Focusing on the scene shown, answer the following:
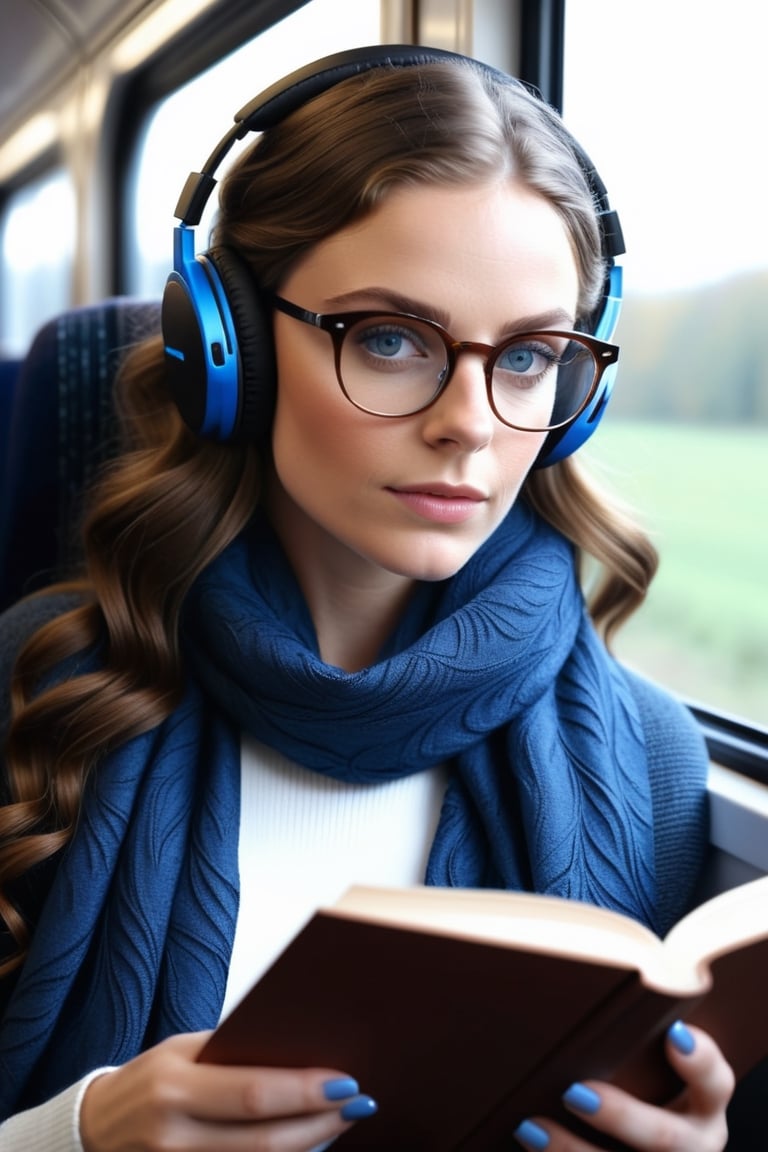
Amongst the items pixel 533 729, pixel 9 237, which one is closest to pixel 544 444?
pixel 533 729

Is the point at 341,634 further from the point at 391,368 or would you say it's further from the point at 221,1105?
the point at 221,1105

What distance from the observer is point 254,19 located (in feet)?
7.11

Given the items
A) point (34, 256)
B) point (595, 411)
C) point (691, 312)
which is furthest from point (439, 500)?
point (34, 256)

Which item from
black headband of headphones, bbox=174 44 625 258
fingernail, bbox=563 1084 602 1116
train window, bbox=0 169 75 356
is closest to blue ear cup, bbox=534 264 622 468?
black headband of headphones, bbox=174 44 625 258

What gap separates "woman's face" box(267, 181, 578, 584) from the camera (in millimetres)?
911

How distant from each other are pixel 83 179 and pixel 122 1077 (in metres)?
2.75

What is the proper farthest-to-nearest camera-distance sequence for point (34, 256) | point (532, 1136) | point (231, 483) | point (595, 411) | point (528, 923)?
point (34, 256) < point (231, 483) < point (595, 411) < point (532, 1136) < point (528, 923)

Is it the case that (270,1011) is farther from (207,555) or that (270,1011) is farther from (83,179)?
(83,179)

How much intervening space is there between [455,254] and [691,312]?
0.66 m

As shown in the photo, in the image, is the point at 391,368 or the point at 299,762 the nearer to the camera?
the point at 391,368

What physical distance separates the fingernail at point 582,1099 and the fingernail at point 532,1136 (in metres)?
0.04

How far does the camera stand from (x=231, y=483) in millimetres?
1163

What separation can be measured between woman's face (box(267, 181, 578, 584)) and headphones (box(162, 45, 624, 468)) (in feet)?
0.09

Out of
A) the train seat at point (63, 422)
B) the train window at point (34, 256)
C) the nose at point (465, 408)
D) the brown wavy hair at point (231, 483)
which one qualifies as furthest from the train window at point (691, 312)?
the train window at point (34, 256)
